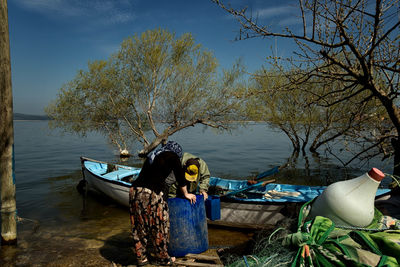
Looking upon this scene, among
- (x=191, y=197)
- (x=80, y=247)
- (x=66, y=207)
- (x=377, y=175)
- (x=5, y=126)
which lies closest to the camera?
(x=377, y=175)

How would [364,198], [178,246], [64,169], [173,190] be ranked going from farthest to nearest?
[64,169] < [173,190] < [178,246] < [364,198]

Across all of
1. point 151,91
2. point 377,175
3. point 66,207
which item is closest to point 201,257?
point 377,175

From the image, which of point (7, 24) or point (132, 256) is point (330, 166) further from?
point (7, 24)

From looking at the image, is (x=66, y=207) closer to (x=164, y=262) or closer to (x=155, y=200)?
(x=164, y=262)

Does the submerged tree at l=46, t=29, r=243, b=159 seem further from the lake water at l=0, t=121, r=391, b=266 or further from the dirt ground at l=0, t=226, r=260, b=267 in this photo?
the dirt ground at l=0, t=226, r=260, b=267

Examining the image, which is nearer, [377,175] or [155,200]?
[377,175]

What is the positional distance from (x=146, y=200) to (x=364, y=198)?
9.58ft

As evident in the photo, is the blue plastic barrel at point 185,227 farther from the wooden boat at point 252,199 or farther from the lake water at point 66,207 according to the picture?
the wooden boat at point 252,199

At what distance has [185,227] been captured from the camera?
3.98 meters

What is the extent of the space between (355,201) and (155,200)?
2683mm

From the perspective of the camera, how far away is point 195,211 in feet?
13.3

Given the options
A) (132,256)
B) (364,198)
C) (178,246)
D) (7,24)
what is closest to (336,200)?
(364,198)

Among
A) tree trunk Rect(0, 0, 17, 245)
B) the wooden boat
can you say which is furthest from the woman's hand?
tree trunk Rect(0, 0, 17, 245)

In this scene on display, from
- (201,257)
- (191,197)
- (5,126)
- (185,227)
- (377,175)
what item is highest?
(5,126)
